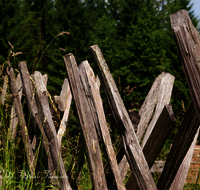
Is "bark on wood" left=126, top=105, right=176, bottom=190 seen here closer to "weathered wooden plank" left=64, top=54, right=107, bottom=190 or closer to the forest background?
"weathered wooden plank" left=64, top=54, right=107, bottom=190

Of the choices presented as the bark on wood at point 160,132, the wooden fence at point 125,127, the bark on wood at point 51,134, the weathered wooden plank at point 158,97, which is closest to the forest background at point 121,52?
the weathered wooden plank at point 158,97

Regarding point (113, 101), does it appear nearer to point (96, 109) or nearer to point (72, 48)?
point (96, 109)

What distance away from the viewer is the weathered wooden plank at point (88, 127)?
1635mm

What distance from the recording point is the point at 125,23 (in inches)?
615

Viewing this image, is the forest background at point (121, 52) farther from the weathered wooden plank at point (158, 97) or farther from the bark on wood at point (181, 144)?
the bark on wood at point (181, 144)

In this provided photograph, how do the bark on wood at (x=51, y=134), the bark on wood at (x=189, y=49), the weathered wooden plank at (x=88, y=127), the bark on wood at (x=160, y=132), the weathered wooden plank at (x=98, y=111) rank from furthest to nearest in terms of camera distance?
the bark on wood at (x=51, y=134), the weathered wooden plank at (x=88, y=127), the weathered wooden plank at (x=98, y=111), the bark on wood at (x=160, y=132), the bark on wood at (x=189, y=49)

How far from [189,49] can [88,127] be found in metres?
1.01

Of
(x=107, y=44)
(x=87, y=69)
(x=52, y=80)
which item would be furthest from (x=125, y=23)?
(x=87, y=69)

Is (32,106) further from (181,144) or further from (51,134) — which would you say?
(181,144)

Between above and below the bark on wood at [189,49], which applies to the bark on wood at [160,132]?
below

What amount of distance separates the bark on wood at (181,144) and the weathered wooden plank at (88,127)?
1.54 ft

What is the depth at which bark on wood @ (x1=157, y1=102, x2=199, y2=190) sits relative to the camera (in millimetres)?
1164

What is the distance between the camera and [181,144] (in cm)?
122

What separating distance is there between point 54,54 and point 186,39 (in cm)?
1207
